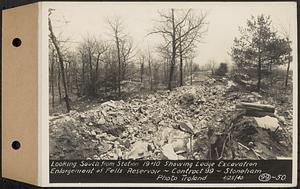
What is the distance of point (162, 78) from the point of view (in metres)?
0.90

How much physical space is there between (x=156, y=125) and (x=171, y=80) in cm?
10

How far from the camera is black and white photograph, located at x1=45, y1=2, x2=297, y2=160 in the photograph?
2.93 ft

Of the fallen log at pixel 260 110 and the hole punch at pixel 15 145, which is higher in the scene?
the fallen log at pixel 260 110

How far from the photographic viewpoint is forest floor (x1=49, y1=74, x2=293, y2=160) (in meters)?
0.90

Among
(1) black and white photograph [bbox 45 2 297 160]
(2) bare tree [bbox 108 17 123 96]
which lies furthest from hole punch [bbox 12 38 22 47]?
(2) bare tree [bbox 108 17 123 96]

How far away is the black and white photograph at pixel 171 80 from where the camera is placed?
89 centimetres

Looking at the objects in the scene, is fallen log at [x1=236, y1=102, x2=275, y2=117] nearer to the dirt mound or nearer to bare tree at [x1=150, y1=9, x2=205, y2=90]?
the dirt mound

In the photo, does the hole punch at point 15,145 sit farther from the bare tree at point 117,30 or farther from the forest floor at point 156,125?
the bare tree at point 117,30

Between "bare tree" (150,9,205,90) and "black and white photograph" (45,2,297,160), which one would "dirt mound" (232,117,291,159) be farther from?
"bare tree" (150,9,205,90)

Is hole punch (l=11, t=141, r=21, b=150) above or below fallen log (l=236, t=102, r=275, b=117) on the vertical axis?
below

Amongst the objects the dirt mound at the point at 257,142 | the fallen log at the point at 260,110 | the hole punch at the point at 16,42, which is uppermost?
the hole punch at the point at 16,42

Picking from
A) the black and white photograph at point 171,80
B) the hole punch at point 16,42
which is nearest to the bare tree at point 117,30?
the black and white photograph at point 171,80

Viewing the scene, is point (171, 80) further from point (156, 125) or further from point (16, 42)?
point (16, 42)

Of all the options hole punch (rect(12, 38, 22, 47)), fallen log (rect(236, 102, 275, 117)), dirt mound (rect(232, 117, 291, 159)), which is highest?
hole punch (rect(12, 38, 22, 47))
